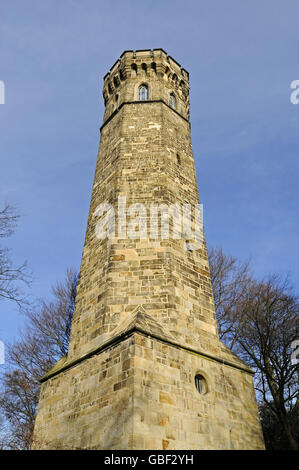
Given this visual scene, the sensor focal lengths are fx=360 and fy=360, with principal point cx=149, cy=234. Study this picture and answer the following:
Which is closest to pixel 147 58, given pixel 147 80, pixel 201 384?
pixel 147 80

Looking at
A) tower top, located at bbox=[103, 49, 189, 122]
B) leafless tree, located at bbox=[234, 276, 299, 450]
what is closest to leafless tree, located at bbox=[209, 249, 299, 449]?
leafless tree, located at bbox=[234, 276, 299, 450]

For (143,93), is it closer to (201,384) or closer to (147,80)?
(147,80)

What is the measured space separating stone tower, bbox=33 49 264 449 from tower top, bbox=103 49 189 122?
123 centimetres

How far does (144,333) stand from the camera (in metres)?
6.98

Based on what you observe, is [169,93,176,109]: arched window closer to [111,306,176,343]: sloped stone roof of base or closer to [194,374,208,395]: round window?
[111,306,176,343]: sloped stone roof of base

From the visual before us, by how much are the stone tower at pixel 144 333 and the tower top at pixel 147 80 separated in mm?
1229

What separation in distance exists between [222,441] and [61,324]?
10.8 m

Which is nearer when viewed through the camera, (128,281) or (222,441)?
(222,441)

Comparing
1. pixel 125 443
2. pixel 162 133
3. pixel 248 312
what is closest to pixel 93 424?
pixel 125 443

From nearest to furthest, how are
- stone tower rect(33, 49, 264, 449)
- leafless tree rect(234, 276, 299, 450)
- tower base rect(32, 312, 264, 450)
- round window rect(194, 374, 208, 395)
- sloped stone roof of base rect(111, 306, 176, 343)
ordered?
1. tower base rect(32, 312, 264, 450)
2. stone tower rect(33, 49, 264, 449)
3. sloped stone roof of base rect(111, 306, 176, 343)
4. round window rect(194, 374, 208, 395)
5. leafless tree rect(234, 276, 299, 450)

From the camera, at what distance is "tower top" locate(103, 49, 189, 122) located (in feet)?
44.0

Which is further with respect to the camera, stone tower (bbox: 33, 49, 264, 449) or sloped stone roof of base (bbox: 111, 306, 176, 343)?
sloped stone roof of base (bbox: 111, 306, 176, 343)
